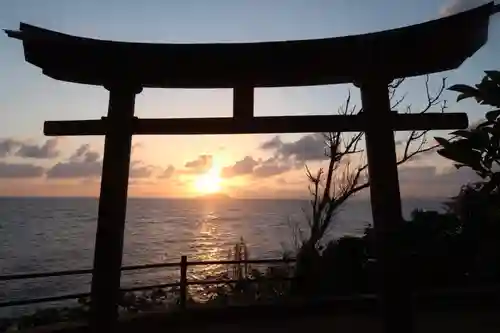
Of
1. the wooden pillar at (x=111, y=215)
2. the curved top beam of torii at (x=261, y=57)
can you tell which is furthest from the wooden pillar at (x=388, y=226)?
the wooden pillar at (x=111, y=215)

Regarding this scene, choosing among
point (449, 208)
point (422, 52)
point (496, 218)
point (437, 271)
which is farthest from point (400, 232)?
point (449, 208)

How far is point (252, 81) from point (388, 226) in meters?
1.74

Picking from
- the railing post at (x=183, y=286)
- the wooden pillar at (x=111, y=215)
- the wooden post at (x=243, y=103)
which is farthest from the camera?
the railing post at (x=183, y=286)

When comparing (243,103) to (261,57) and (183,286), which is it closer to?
(261,57)

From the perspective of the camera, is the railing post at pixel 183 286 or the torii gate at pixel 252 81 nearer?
the torii gate at pixel 252 81

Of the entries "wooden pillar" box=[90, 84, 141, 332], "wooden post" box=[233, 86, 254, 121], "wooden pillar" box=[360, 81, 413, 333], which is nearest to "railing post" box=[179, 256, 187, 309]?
"wooden pillar" box=[90, 84, 141, 332]

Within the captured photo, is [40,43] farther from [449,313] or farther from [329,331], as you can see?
[449,313]

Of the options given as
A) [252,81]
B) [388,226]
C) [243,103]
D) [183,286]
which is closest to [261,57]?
[252,81]

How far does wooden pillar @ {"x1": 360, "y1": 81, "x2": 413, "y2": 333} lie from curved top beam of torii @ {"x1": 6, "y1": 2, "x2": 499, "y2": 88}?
22.9 inches

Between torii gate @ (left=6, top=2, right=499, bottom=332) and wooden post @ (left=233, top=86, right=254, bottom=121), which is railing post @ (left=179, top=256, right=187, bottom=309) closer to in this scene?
torii gate @ (left=6, top=2, right=499, bottom=332)

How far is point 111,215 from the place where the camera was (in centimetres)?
378

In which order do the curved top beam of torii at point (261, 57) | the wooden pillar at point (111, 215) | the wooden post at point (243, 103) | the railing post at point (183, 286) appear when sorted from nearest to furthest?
the curved top beam of torii at point (261, 57), the wooden pillar at point (111, 215), the wooden post at point (243, 103), the railing post at point (183, 286)

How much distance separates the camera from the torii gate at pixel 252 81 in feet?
11.6

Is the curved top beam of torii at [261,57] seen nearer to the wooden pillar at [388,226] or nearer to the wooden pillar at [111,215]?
the wooden pillar at [111,215]
